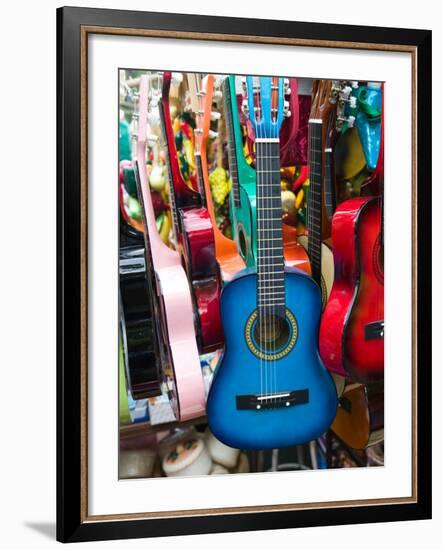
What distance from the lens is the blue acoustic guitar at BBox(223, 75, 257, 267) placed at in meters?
1.78

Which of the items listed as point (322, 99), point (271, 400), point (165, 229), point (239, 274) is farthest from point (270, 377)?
point (322, 99)

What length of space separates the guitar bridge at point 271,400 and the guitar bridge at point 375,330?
0.19 metres

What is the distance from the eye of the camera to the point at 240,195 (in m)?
1.78

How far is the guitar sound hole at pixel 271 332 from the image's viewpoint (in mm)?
1800

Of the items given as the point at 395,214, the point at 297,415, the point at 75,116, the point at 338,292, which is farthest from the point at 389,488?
the point at 75,116

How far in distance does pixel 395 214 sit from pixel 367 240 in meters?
0.09

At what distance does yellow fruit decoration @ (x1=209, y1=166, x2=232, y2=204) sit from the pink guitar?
0.14 meters

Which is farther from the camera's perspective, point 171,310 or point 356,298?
point 356,298

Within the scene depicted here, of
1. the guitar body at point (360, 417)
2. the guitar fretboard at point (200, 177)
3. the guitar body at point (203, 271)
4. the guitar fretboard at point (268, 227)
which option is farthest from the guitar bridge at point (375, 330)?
the guitar fretboard at point (200, 177)

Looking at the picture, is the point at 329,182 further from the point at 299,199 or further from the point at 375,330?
the point at 375,330

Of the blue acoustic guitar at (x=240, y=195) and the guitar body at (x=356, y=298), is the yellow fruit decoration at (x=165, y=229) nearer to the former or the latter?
the blue acoustic guitar at (x=240, y=195)

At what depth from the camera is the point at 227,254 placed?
178 cm

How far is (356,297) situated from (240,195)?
1.14 feet

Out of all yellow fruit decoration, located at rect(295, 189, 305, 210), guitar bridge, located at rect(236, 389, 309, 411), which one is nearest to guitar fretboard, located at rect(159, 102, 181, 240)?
yellow fruit decoration, located at rect(295, 189, 305, 210)
